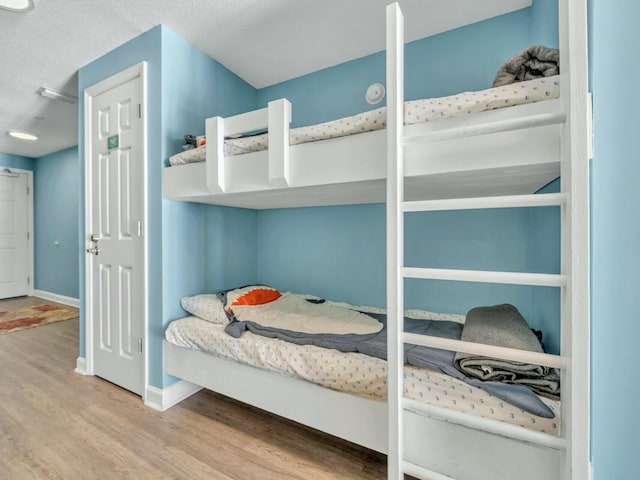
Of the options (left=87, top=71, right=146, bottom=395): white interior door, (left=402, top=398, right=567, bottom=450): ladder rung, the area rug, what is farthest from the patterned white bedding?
the area rug

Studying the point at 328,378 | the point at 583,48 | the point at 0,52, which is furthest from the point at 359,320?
the point at 0,52

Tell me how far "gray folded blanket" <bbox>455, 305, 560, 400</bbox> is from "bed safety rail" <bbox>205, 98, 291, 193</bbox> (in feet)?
3.43

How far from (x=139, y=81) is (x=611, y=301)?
269cm

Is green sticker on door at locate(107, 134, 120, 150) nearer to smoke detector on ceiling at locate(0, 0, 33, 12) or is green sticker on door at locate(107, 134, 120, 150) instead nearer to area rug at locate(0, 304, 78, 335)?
smoke detector on ceiling at locate(0, 0, 33, 12)

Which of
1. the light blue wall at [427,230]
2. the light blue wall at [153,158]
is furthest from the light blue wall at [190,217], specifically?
the light blue wall at [427,230]

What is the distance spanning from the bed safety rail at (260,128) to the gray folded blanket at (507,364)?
104cm

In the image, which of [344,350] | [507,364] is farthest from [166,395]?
[507,364]

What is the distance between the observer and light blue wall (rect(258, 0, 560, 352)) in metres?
1.65

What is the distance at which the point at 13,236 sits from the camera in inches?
188

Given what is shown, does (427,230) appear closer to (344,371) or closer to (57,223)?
(344,371)

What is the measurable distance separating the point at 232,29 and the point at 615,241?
225cm

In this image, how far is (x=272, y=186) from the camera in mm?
1438

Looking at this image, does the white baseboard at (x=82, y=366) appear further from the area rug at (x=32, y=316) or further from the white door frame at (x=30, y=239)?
the white door frame at (x=30, y=239)

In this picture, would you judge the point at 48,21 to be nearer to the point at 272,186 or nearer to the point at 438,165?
the point at 272,186
